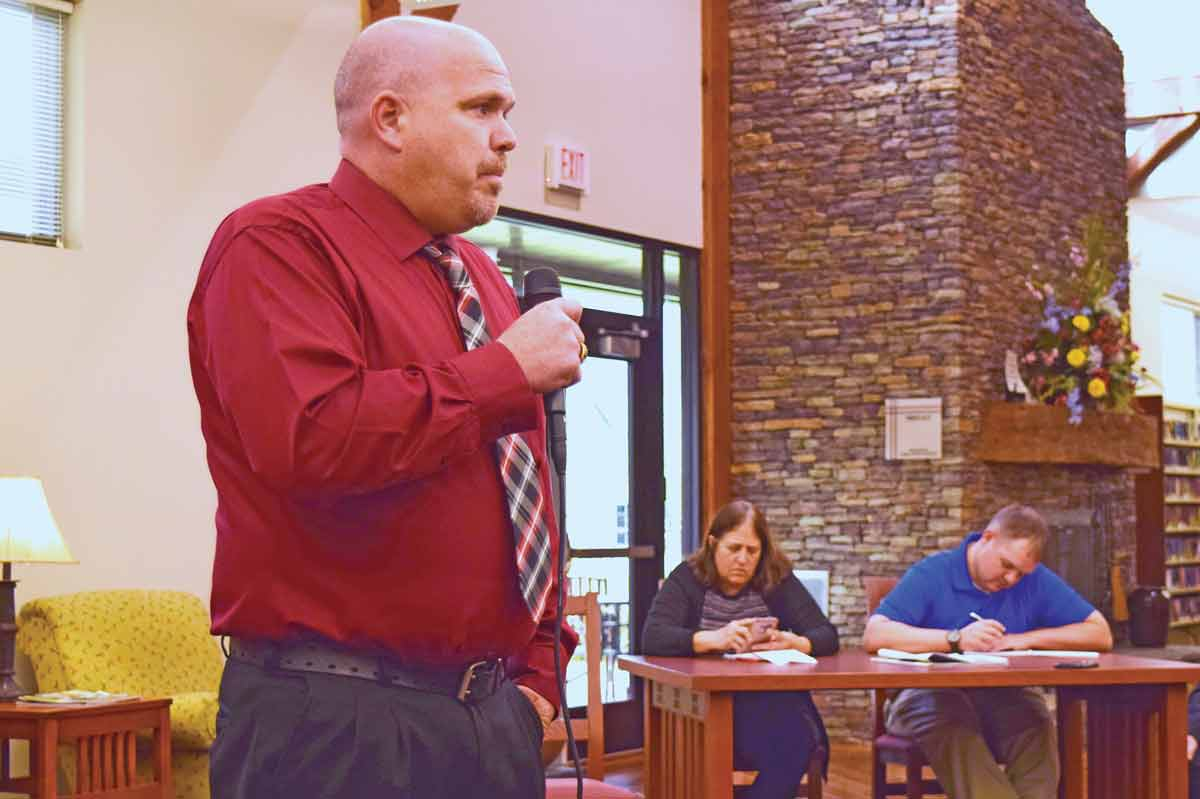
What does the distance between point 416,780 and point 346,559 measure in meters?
0.22

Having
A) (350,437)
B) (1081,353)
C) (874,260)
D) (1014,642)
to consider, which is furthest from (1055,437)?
(350,437)

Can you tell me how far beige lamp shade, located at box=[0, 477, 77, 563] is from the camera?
4777mm

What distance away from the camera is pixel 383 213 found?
156cm

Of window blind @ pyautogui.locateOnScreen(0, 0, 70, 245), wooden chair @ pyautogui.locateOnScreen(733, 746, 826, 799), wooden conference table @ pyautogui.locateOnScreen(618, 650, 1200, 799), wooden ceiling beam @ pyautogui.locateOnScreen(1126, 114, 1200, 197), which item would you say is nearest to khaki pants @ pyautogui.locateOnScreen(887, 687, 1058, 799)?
wooden conference table @ pyautogui.locateOnScreen(618, 650, 1200, 799)

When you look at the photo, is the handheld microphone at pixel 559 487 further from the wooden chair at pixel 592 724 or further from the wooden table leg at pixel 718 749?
the wooden table leg at pixel 718 749

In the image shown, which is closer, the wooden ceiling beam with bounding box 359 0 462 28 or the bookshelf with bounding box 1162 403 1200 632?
the wooden ceiling beam with bounding box 359 0 462 28

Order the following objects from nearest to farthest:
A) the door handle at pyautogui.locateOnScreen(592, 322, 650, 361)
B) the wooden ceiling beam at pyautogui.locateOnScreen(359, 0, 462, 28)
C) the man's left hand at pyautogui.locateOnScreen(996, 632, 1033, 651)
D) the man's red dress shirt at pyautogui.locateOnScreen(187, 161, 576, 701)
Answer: the man's red dress shirt at pyautogui.locateOnScreen(187, 161, 576, 701)
the man's left hand at pyautogui.locateOnScreen(996, 632, 1033, 651)
the wooden ceiling beam at pyautogui.locateOnScreen(359, 0, 462, 28)
the door handle at pyautogui.locateOnScreen(592, 322, 650, 361)

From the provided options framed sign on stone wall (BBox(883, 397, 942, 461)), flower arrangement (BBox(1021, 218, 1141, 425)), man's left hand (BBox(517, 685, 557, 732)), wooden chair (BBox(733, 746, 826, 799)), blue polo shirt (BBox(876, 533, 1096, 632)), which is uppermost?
flower arrangement (BBox(1021, 218, 1141, 425))

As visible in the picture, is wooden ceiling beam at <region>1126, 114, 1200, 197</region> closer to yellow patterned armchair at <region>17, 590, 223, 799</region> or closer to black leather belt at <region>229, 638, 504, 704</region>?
yellow patterned armchair at <region>17, 590, 223, 799</region>

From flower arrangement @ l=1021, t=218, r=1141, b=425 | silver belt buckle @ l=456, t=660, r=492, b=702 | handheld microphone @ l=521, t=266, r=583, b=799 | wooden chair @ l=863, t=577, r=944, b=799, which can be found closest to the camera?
silver belt buckle @ l=456, t=660, r=492, b=702

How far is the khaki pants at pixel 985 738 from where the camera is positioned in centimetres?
475

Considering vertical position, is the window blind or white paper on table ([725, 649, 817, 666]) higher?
the window blind

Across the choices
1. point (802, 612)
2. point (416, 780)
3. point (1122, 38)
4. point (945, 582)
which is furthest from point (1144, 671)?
point (1122, 38)

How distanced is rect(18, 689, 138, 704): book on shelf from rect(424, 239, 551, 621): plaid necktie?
362 cm
